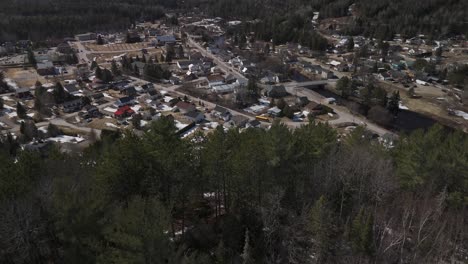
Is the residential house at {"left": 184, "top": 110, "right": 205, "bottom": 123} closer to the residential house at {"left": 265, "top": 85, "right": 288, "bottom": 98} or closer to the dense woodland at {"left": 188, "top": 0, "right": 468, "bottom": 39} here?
the residential house at {"left": 265, "top": 85, "right": 288, "bottom": 98}

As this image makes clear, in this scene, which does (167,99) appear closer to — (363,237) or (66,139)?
(66,139)

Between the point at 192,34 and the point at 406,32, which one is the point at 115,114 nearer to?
the point at 192,34

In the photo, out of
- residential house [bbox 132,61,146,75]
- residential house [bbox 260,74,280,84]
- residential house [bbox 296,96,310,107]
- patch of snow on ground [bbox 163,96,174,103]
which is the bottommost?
patch of snow on ground [bbox 163,96,174,103]

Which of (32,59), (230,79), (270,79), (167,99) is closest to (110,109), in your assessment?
(167,99)

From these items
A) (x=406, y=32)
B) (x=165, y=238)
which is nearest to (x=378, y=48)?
(x=406, y=32)

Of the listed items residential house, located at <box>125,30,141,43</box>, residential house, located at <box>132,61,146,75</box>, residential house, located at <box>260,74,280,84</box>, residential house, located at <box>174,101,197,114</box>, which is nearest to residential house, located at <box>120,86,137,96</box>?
residential house, located at <box>132,61,146,75</box>

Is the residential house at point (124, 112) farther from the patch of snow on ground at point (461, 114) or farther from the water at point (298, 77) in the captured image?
the patch of snow on ground at point (461, 114)
